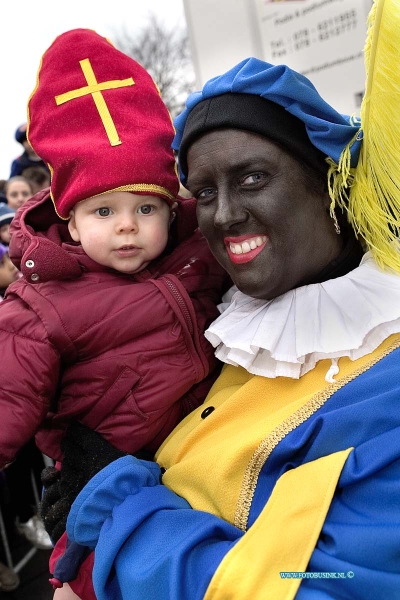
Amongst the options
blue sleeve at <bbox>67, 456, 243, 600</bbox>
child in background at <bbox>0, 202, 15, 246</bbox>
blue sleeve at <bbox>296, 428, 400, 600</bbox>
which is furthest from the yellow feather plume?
child in background at <bbox>0, 202, 15, 246</bbox>

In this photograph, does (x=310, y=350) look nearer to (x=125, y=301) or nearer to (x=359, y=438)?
(x=359, y=438)

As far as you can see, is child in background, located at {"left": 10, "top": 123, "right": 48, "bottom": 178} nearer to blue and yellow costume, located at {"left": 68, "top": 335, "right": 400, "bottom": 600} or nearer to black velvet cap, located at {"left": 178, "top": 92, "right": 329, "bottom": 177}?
black velvet cap, located at {"left": 178, "top": 92, "right": 329, "bottom": 177}

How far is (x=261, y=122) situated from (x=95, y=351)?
0.69 metres

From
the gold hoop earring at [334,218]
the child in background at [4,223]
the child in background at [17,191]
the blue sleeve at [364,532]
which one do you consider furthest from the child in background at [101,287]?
the child in background at [17,191]

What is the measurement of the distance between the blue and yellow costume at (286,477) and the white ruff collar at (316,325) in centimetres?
1

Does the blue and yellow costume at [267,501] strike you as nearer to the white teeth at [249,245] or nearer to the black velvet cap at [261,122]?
the white teeth at [249,245]

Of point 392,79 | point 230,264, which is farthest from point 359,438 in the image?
point 392,79

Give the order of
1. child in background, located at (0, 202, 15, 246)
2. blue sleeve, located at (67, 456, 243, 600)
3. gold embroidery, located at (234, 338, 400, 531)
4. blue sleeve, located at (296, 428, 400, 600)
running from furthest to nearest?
child in background, located at (0, 202, 15, 246) → gold embroidery, located at (234, 338, 400, 531) → blue sleeve, located at (67, 456, 243, 600) → blue sleeve, located at (296, 428, 400, 600)

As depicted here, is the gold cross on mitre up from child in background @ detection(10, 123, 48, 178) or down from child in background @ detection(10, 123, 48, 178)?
up

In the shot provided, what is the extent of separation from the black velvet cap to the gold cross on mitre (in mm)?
267

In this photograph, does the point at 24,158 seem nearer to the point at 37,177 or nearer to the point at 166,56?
the point at 37,177

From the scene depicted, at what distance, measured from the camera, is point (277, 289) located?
1390mm

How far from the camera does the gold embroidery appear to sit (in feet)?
4.00

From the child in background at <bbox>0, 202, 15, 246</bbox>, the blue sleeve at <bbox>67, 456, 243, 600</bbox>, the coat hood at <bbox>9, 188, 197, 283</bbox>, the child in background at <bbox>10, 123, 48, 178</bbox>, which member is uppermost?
the coat hood at <bbox>9, 188, 197, 283</bbox>
